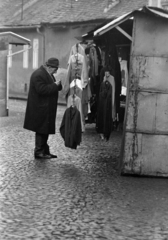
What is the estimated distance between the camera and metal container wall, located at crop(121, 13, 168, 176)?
30.9 ft

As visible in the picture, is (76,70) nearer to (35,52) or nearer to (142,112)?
(142,112)

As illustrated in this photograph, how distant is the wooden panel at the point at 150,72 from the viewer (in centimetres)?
943

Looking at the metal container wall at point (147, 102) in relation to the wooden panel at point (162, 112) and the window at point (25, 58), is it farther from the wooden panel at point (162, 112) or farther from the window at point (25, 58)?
the window at point (25, 58)

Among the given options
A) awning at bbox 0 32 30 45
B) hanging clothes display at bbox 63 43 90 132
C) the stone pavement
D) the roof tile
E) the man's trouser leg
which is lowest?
the stone pavement

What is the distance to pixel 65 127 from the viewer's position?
1065 centimetres

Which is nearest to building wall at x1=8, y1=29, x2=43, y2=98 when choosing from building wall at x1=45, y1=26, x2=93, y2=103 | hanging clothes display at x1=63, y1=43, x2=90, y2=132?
building wall at x1=45, y1=26, x2=93, y2=103

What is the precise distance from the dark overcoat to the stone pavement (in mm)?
547

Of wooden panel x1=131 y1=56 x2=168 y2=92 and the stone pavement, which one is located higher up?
wooden panel x1=131 y1=56 x2=168 y2=92

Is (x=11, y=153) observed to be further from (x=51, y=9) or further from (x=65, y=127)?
(x=51, y=9)

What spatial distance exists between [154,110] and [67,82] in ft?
8.48

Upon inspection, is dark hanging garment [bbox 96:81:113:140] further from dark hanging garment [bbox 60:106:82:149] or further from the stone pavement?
dark hanging garment [bbox 60:106:82:149]

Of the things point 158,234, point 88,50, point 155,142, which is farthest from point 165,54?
point 88,50

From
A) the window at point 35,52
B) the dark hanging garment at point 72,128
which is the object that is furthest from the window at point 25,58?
the dark hanging garment at point 72,128

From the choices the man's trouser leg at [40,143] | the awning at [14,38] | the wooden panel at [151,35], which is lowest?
the man's trouser leg at [40,143]
